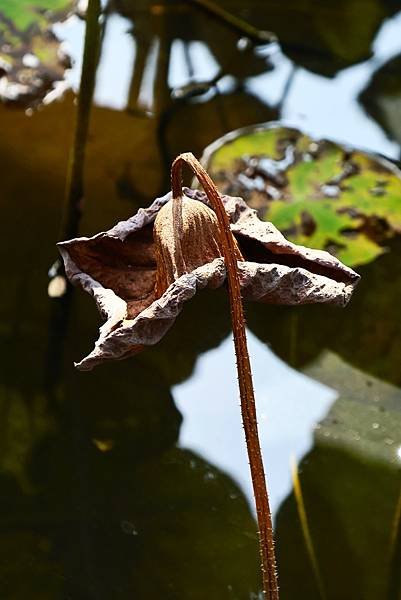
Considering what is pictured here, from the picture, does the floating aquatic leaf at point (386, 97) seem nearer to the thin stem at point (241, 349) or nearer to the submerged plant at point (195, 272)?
the submerged plant at point (195, 272)

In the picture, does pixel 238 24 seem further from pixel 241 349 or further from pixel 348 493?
pixel 241 349

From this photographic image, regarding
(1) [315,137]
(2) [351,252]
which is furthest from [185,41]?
(2) [351,252]

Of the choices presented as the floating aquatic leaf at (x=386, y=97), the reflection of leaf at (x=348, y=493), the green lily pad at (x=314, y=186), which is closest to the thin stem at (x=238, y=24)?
the floating aquatic leaf at (x=386, y=97)

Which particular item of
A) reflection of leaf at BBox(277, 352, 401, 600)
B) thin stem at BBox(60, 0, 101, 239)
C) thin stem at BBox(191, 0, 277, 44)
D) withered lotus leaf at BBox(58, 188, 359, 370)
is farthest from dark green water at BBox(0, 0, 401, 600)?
withered lotus leaf at BBox(58, 188, 359, 370)

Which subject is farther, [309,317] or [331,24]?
[331,24]

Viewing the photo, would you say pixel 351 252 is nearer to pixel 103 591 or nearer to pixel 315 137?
pixel 315 137

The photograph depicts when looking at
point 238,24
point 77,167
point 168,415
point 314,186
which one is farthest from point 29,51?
point 168,415

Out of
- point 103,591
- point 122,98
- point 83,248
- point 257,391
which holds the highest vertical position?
point 83,248
